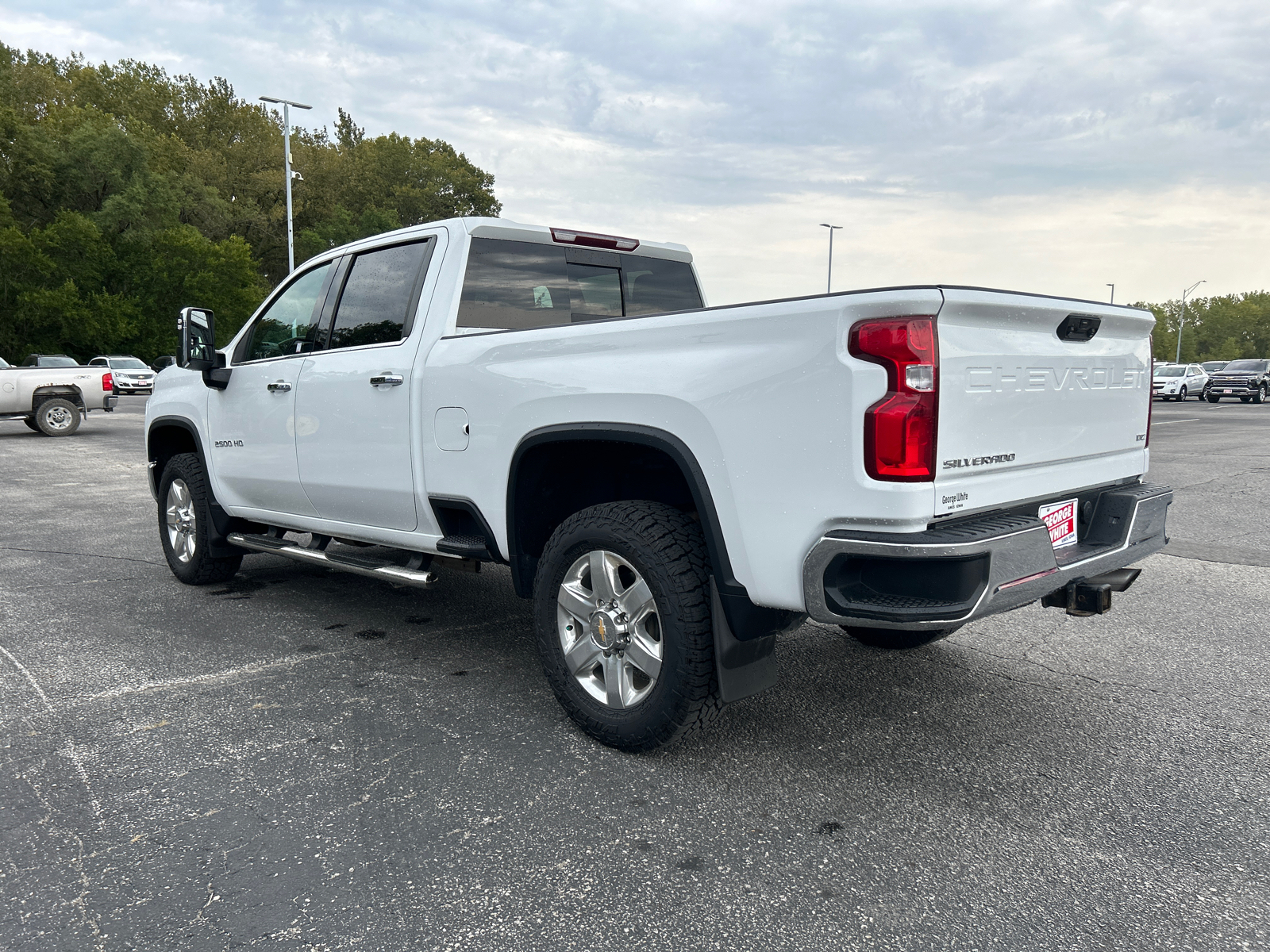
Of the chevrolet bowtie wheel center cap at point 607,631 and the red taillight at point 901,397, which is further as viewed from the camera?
the chevrolet bowtie wheel center cap at point 607,631

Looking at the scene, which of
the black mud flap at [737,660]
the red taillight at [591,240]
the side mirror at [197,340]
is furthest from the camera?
the side mirror at [197,340]

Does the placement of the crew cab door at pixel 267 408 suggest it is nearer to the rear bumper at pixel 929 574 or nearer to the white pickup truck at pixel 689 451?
the white pickup truck at pixel 689 451

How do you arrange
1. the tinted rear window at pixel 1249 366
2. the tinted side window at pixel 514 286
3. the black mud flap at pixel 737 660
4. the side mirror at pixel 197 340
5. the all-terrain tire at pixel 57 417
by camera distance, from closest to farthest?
the black mud flap at pixel 737 660
the tinted side window at pixel 514 286
the side mirror at pixel 197 340
the all-terrain tire at pixel 57 417
the tinted rear window at pixel 1249 366

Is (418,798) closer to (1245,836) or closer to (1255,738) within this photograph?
(1245,836)

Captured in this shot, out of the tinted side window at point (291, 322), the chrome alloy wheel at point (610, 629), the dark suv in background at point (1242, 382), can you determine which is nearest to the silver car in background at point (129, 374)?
the tinted side window at point (291, 322)

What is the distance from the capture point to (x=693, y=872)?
2625 mm

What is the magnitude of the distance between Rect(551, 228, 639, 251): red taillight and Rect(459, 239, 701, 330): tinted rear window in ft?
Result: 0.13

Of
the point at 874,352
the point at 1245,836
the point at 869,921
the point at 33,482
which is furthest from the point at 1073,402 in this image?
the point at 33,482

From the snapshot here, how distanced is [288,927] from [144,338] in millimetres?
49168

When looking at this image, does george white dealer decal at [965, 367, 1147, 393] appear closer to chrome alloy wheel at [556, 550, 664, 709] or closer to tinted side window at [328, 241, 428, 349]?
chrome alloy wheel at [556, 550, 664, 709]

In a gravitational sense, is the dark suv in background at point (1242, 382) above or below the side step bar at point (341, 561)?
below

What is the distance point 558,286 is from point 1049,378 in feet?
7.96

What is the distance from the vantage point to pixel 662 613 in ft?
10.4

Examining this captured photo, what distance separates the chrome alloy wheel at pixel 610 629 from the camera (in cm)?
331
